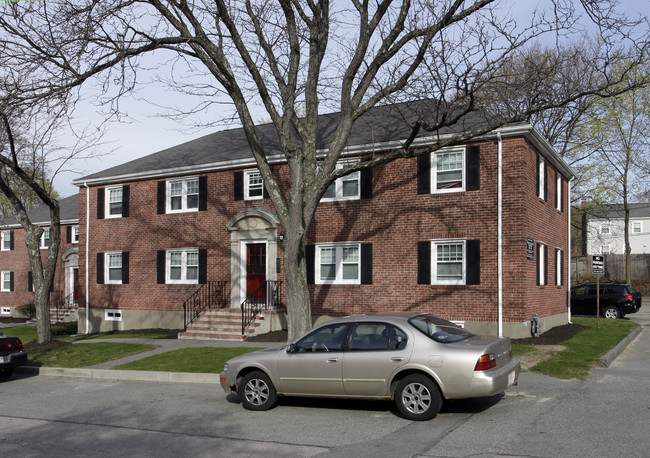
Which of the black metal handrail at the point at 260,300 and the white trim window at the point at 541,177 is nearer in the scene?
the white trim window at the point at 541,177

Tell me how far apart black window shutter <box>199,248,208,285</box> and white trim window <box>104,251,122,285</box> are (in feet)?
13.4

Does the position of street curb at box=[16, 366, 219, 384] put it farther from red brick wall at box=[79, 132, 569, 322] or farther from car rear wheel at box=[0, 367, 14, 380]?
red brick wall at box=[79, 132, 569, 322]

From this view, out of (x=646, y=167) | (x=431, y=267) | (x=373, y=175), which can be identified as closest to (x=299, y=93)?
(x=373, y=175)

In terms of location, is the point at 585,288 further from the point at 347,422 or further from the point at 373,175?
the point at 347,422

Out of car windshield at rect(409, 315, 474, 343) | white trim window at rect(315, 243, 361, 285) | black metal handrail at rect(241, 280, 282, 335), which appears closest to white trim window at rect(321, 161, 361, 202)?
white trim window at rect(315, 243, 361, 285)

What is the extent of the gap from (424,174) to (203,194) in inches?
324

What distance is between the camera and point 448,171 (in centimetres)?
1742

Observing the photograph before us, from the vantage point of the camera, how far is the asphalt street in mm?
7141

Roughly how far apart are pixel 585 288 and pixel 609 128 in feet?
41.2

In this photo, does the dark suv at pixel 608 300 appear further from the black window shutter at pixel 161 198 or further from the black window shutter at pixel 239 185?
the black window shutter at pixel 161 198

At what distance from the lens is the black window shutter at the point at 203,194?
71.3 ft

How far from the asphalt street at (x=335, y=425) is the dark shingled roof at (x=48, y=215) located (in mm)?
24219

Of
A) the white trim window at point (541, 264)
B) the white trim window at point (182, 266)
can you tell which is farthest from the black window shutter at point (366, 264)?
the white trim window at point (182, 266)

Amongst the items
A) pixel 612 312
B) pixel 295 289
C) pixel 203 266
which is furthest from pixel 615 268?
pixel 295 289
